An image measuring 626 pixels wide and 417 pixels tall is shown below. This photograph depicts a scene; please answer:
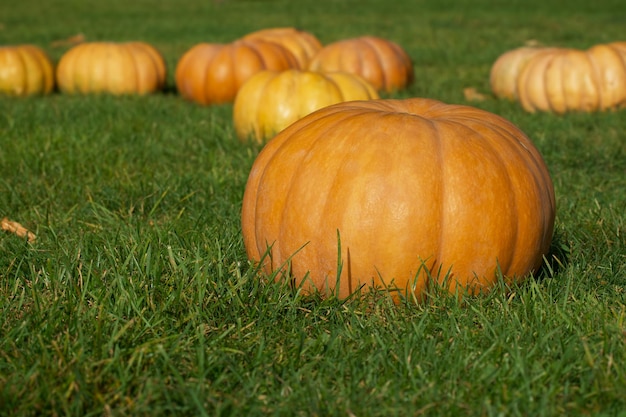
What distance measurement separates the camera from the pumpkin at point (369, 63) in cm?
746

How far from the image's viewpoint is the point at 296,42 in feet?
28.6

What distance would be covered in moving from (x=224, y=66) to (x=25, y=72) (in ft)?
6.69

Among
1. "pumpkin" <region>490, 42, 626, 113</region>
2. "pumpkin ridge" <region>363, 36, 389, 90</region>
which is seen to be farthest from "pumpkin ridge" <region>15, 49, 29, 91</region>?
"pumpkin" <region>490, 42, 626, 113</region>

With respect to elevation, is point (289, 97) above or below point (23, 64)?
above

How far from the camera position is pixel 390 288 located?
8.44 feet

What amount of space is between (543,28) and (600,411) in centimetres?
1291

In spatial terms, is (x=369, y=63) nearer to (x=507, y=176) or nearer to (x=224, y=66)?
(x=224, y=66)

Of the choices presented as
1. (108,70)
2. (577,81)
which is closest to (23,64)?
(108,70)

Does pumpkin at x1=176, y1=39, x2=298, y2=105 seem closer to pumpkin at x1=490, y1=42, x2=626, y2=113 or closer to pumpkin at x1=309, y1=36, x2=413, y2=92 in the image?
pumpkin at x1=309, y1=36, x2=413, y2=92

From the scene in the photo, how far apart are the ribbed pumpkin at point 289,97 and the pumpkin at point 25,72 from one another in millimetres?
3298

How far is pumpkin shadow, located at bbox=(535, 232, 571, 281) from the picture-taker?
9.45 feet

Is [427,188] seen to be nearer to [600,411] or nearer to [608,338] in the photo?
[608,338]

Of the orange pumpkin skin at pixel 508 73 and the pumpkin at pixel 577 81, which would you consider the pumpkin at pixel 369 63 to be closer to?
the orange pumpkin skin at pixel 508 73

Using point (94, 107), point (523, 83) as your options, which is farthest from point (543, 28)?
point (94, 107)
